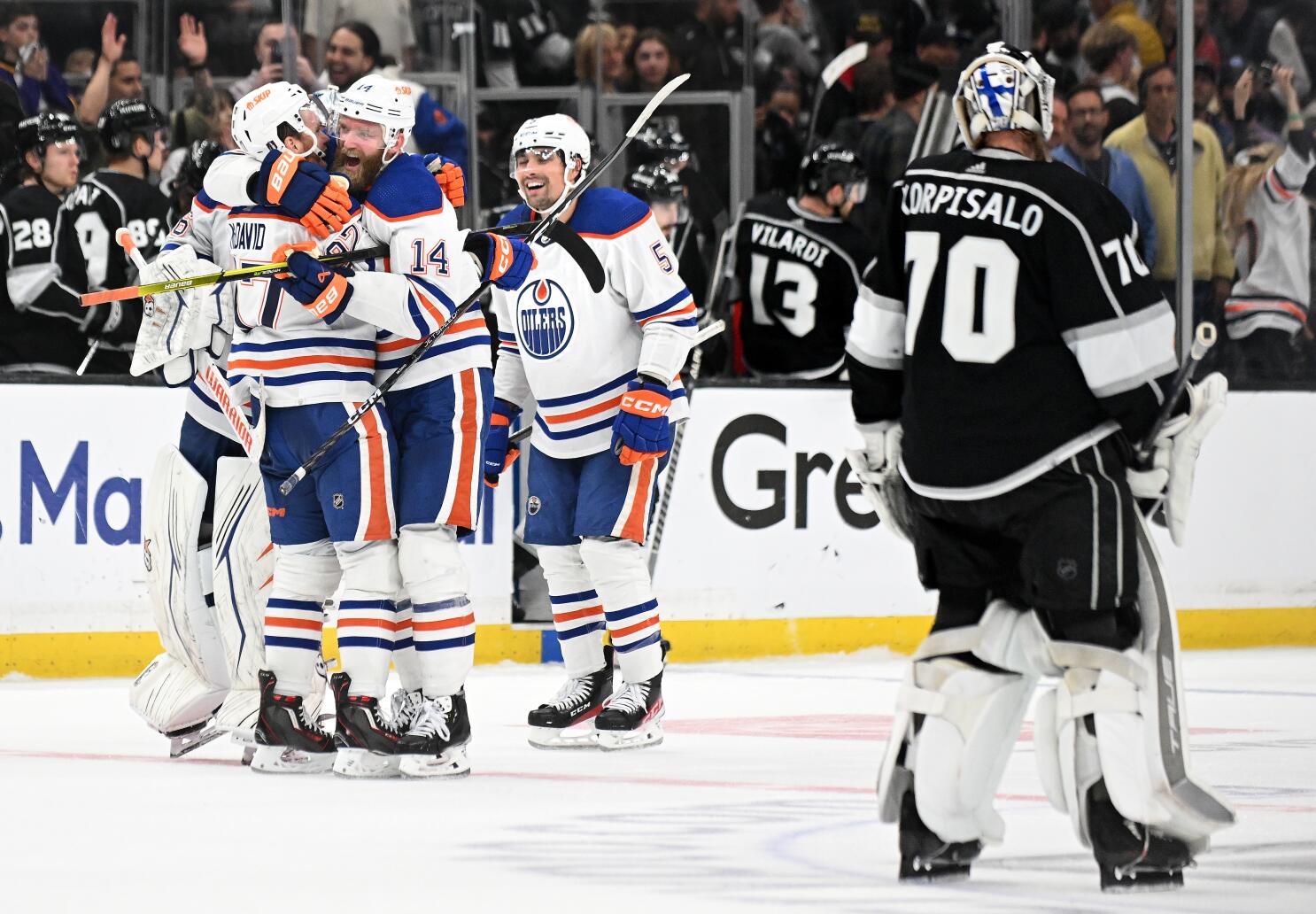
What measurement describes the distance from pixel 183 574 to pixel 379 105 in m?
1.20

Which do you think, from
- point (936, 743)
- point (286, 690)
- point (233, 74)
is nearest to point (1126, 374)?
point (936, 743)

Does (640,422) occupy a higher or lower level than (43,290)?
lower

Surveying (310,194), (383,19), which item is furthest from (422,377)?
(383,19)

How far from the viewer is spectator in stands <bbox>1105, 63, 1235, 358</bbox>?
27.5 feet

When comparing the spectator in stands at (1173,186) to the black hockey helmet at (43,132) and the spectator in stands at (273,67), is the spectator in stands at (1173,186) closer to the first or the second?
the spectator in stands at (273,67)

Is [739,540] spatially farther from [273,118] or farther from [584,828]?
[584,828]

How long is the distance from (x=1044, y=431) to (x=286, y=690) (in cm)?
210

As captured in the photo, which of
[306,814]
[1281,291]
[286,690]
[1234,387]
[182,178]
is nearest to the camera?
[306,814]

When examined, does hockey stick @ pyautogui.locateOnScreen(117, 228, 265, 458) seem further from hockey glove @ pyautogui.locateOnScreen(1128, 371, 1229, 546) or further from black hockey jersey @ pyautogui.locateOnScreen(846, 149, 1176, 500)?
hockey glove @ pyautogui.locateOnScreen(1128, 371, 1229, 546)

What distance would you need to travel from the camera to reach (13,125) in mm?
7684

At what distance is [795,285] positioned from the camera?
7.92 meters

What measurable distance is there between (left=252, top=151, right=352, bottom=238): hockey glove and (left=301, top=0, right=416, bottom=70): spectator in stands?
335cm

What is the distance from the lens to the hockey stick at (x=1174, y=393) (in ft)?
10.9

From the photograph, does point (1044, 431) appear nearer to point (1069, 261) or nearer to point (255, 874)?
point (1069, 261)
